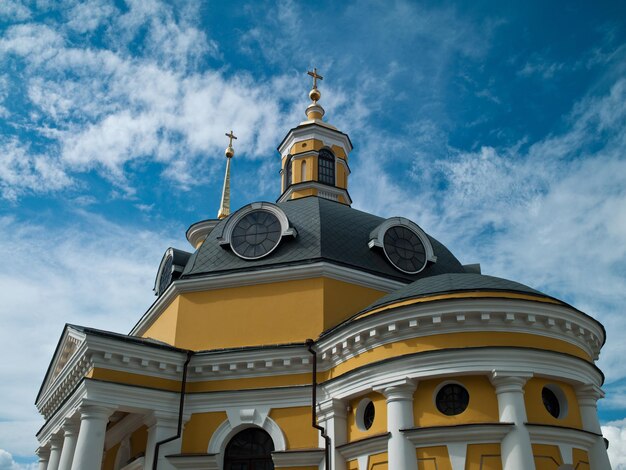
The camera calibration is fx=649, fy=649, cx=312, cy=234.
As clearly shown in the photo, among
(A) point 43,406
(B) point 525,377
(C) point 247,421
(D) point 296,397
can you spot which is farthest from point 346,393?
(A) point 43,406

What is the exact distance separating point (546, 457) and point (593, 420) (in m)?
1.75

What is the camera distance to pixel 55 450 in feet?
56.8

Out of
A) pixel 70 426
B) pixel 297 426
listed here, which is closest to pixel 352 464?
pixel 297 426

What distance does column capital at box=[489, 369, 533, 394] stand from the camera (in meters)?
→ 12.0

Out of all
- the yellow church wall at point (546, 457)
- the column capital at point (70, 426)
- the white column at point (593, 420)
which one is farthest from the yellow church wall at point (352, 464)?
the column capital at point (70, 426)

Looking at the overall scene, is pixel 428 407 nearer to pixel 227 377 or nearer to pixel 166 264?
pixel 227 377

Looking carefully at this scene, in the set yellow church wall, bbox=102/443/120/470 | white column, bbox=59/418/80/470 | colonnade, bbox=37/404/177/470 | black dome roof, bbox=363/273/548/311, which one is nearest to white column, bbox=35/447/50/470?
yellow church wall, bbox=102/443/120/470

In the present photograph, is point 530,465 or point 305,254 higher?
point 305,254

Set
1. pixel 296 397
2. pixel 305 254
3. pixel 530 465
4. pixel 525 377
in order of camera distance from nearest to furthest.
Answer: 1. pixel 530 465
2. pixel 525 377
3. pixel 296 397
4. pixel 305 254

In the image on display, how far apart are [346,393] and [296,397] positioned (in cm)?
141

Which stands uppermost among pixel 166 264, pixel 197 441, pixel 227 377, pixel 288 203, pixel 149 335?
pixel 288 203

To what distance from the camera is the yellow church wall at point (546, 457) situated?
460 inches

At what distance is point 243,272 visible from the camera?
53.4 feet

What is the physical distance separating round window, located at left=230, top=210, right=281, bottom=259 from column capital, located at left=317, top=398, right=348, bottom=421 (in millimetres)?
4413
